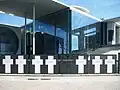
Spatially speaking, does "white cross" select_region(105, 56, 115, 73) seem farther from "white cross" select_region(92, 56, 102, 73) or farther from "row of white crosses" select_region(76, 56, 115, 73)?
"white cross" select_region(92, 56, 102, 73)

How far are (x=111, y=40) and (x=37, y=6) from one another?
859 cm

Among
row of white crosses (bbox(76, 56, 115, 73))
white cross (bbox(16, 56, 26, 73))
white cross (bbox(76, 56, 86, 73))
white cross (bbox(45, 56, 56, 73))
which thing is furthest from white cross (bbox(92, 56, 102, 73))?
white cross (bbox(16, 56, 26, 73))

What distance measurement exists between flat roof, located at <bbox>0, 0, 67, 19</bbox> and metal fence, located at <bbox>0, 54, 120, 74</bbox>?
6.34m

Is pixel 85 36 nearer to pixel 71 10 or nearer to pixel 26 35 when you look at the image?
pixel 71 10

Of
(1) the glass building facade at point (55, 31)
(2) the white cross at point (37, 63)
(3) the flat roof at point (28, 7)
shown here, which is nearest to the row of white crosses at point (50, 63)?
(2) the white cross at point (37, 63)

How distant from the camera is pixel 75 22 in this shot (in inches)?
726

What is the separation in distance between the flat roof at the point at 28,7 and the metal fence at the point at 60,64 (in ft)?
20.8

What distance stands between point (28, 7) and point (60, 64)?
842cm

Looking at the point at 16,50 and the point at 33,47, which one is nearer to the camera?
the point at 33,47

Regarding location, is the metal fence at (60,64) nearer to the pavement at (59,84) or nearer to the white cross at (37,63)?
the white cross at (37,63)

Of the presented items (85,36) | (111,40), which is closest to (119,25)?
(111,40)

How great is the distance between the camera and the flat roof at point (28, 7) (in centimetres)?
1829

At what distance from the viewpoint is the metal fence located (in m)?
12.7

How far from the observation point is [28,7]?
1984 cm
